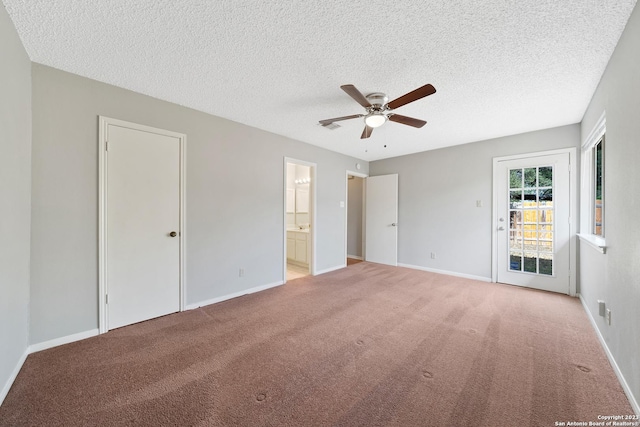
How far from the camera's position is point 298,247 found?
5.42m

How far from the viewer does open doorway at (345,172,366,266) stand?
20.8 ft

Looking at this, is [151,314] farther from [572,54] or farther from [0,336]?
[572,54]

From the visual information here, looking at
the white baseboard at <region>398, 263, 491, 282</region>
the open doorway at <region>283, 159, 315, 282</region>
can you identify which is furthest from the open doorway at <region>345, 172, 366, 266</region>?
the white baseboard at <region>398, 263, 491, 282</region>

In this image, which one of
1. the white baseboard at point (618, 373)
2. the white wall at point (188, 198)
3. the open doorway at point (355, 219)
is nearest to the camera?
the white baseboard at point (618, 373)

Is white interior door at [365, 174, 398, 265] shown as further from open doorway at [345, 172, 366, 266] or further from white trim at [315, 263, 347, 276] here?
white trim at [315, 263, 347, 276]

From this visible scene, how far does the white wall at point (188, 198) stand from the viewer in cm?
216

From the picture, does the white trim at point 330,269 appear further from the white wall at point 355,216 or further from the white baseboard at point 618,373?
the white baseboard at point 618,373

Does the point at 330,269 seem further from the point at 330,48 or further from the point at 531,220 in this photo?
the point at 330,48

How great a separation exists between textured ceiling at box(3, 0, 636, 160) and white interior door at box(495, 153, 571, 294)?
108 centimetres

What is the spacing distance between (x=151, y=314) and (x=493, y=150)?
553 centimetres

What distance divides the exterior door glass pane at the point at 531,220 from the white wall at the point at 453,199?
1.05ft

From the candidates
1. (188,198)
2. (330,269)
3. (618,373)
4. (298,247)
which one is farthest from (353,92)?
(298,247)

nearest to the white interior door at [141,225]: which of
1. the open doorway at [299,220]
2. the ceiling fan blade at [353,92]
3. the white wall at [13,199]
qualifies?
the white wall at [13,199]

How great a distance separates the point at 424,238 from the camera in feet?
16.5
